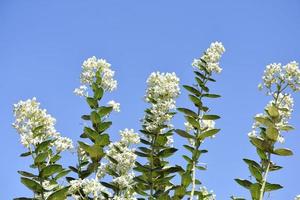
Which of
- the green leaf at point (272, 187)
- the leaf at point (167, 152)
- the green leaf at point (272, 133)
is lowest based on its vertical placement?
the green leaf at point (272, 187)

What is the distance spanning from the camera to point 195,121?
24.2 feet

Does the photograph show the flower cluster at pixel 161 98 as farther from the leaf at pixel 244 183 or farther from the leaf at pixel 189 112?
the leaf at pixel 244 183

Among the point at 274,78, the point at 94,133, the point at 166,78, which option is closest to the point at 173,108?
the point at 166,78

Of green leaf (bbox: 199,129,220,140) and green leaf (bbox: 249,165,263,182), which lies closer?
green leaf (bbox: 249,165,263,182)

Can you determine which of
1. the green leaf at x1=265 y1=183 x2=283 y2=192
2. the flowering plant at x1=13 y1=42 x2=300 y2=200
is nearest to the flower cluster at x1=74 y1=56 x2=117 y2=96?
the flowering plant at x1=13 y1=42 x2=300 y2=200

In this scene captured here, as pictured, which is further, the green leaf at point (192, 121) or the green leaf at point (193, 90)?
the green leaf at point (193, 90)

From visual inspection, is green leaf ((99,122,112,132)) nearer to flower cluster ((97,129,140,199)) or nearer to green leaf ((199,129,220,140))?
flower cluster ((97,129,140,199))

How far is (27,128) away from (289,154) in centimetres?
380

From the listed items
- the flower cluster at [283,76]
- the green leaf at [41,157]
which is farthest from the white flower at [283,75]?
the green leaf at [41,157]

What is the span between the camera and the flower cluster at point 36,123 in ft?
22.3

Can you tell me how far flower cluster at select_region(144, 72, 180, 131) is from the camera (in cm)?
698

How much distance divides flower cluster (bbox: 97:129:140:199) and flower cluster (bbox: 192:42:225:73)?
1737 mm

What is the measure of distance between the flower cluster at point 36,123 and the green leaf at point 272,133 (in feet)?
9.48

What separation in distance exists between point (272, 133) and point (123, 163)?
7.12 ft
